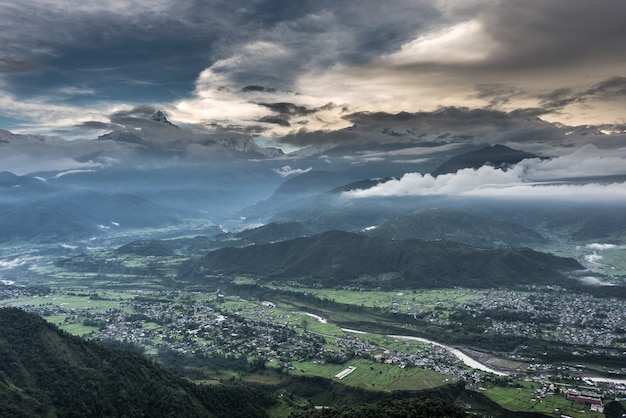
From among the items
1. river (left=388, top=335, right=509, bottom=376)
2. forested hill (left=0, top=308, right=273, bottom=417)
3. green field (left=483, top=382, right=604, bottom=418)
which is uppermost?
forested hill (left=0, top=308, right=273, bottom=417)

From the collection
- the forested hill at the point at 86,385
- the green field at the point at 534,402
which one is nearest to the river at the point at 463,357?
the green field at the point at 534,402

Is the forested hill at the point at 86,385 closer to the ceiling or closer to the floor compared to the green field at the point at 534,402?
closer to the ceiling

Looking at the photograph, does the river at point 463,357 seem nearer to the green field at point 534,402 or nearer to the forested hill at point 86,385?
the green field at point 534,402

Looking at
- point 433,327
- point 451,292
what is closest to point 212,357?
point 433,327

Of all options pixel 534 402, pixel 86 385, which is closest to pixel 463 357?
pixel 534 402

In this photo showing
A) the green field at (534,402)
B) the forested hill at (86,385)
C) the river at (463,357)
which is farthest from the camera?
the river at (463,357)

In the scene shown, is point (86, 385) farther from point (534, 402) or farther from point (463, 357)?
point (463, 357)

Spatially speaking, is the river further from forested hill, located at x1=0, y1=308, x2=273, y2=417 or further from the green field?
forested hill, located at x1=0, y1=308, x2=273, y2=417

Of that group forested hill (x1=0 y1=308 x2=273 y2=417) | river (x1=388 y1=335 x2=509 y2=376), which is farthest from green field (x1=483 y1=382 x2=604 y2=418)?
forested hill (x1=0 y1=308 x2=273 y2=417)

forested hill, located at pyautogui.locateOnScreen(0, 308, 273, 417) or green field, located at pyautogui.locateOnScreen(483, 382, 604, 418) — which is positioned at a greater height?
forested hill, located at pyautogui.locateOnScreen(0, 308, 273, 417)
